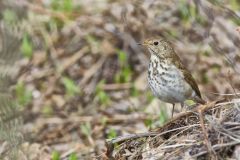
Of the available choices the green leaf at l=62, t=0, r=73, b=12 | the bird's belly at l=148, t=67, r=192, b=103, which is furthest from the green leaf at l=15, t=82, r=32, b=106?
the bird's belly at l=148, t=67, r=192, b=103

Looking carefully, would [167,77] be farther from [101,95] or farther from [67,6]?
[67,6]

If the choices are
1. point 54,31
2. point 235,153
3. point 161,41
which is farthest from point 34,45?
point 235,153

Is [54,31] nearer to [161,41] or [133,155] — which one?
[161,41]

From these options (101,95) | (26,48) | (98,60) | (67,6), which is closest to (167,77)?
(101,95)

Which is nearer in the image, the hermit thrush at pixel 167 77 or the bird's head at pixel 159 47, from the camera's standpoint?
the hermit thrush at pixel 167 77

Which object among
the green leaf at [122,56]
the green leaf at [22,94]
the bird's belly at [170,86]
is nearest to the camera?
the bird's belly at [170,86]

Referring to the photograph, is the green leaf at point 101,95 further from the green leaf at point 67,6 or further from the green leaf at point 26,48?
the green leaf at point 67,6

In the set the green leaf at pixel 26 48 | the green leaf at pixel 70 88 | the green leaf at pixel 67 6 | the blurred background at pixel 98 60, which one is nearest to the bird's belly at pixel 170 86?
the blurred background at pixel 98 60

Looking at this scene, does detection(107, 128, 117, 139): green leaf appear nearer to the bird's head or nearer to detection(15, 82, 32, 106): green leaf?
the bird's head
